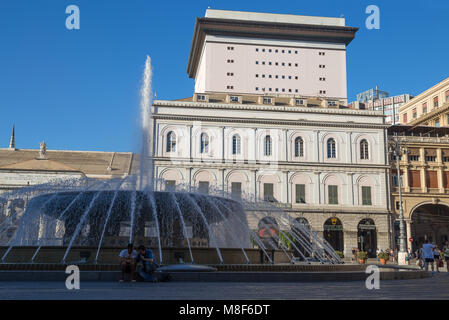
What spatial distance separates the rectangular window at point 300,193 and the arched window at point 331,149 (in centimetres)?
365

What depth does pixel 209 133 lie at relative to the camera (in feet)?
145

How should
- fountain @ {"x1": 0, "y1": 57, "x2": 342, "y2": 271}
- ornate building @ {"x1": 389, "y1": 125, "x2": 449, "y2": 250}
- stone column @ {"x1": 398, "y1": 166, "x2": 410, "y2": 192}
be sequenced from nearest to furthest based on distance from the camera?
fountain @ {"x1": 0, "y1": 57, "x2": 342, "y2": 271}, ornate building @ {"x1": 389, "y1": 125, "x2": 449, "y2": 250}, stone column @ {"x1": 398, "y1": 166, "x2": 410, "y2": 192}

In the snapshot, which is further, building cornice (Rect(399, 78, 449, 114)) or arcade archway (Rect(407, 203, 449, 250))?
building cornice (Rect(399, 78, 449, 114))

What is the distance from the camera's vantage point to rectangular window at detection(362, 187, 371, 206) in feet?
146

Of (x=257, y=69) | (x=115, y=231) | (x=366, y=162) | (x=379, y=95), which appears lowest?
(x=115, y=231)

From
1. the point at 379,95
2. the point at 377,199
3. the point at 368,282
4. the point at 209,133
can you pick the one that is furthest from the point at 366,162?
the point at 379,95

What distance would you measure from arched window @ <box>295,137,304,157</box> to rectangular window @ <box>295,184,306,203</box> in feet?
8.92

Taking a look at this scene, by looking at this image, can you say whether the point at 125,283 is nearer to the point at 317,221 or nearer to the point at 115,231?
the point at 115,231

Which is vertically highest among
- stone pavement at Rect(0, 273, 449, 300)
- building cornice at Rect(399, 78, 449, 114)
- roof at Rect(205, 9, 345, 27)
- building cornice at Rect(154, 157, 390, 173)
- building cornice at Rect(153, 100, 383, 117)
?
roof at Rect(205, 9, 345, 27)

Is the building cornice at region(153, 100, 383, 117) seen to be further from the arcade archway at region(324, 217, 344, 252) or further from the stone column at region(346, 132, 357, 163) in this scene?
the arcade archway at region(324, 217, 344, 252)

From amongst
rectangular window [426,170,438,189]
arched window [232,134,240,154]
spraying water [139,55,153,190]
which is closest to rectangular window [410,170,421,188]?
rectangular window [426,170,438,189]

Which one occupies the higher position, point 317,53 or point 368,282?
point 317,53
